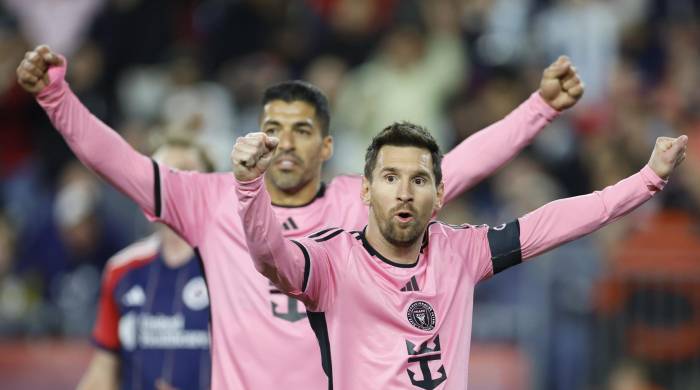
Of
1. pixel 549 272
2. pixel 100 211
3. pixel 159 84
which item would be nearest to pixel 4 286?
pixel 100 211

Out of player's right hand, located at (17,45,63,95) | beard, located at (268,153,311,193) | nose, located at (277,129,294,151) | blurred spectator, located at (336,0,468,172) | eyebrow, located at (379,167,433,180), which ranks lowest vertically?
eyebrow, located at (379,167,433,180)

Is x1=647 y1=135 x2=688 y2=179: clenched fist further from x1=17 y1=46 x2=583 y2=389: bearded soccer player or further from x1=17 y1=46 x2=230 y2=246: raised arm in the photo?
x1=17 y1=46 x2=230 y2=246: raised arm

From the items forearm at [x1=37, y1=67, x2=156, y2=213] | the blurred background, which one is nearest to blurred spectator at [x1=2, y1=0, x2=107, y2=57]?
the blurred background

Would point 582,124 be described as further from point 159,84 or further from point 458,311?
point 458,311

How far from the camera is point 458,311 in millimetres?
4988

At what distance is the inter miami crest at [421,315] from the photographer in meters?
4.81

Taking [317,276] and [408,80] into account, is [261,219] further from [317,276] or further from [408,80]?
[408,80]

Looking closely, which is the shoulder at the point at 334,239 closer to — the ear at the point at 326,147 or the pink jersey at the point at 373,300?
the pink jersey at the point at 373,300

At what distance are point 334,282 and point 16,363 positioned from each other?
6165 mm

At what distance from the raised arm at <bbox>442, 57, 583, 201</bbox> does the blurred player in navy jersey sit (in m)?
1.64

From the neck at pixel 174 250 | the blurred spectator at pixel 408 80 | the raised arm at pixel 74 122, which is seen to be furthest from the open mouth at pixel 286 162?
the blurred spectator at pixel 408 80

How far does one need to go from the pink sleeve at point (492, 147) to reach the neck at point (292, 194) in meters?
0.60

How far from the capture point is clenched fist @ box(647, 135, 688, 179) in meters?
5.17

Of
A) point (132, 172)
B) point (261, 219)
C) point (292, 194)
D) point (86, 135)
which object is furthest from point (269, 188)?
point (261, 219)
